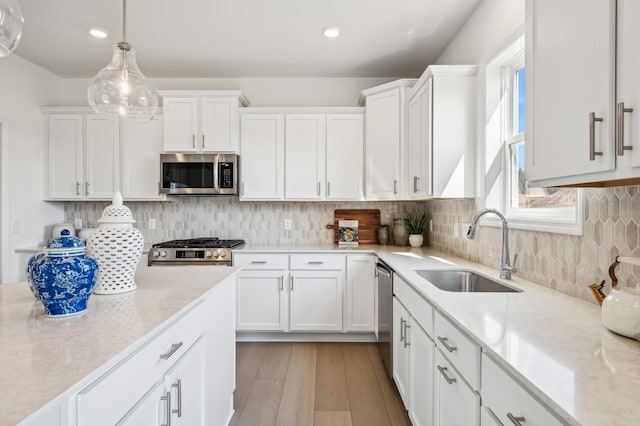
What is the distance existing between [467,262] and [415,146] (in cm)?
106

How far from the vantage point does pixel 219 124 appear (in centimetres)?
345

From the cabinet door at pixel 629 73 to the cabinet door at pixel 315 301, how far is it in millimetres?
2595

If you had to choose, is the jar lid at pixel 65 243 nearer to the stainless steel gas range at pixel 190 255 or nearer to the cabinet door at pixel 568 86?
the cabinet door at pixel 568 86

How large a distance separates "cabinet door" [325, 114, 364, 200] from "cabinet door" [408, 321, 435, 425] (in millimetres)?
1829

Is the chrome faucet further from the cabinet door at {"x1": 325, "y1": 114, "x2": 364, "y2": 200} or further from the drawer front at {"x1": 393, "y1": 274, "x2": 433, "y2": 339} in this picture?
the cabinet door at {"x1": 325, "y1": 114, "x2": 364, "y2": 200}

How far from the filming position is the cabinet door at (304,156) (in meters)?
3.53

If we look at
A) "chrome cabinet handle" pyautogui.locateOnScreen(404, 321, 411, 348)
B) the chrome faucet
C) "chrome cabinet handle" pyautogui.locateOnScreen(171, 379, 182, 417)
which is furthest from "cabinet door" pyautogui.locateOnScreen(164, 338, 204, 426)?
the chrome faucet

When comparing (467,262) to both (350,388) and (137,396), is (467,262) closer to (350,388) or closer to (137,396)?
(350,388)

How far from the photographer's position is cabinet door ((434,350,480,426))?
1.14 metres

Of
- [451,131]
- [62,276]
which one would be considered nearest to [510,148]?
[451,131]

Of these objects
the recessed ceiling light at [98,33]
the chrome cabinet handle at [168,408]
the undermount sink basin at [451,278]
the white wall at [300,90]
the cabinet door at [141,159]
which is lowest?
the chrome cabinet handle at [168,408]

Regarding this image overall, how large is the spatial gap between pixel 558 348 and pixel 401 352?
52.8 inches

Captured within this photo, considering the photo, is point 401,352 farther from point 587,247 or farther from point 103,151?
point 103,151

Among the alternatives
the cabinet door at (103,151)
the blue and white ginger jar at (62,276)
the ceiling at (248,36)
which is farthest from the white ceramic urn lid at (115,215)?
the cabinet door at (103,151)
